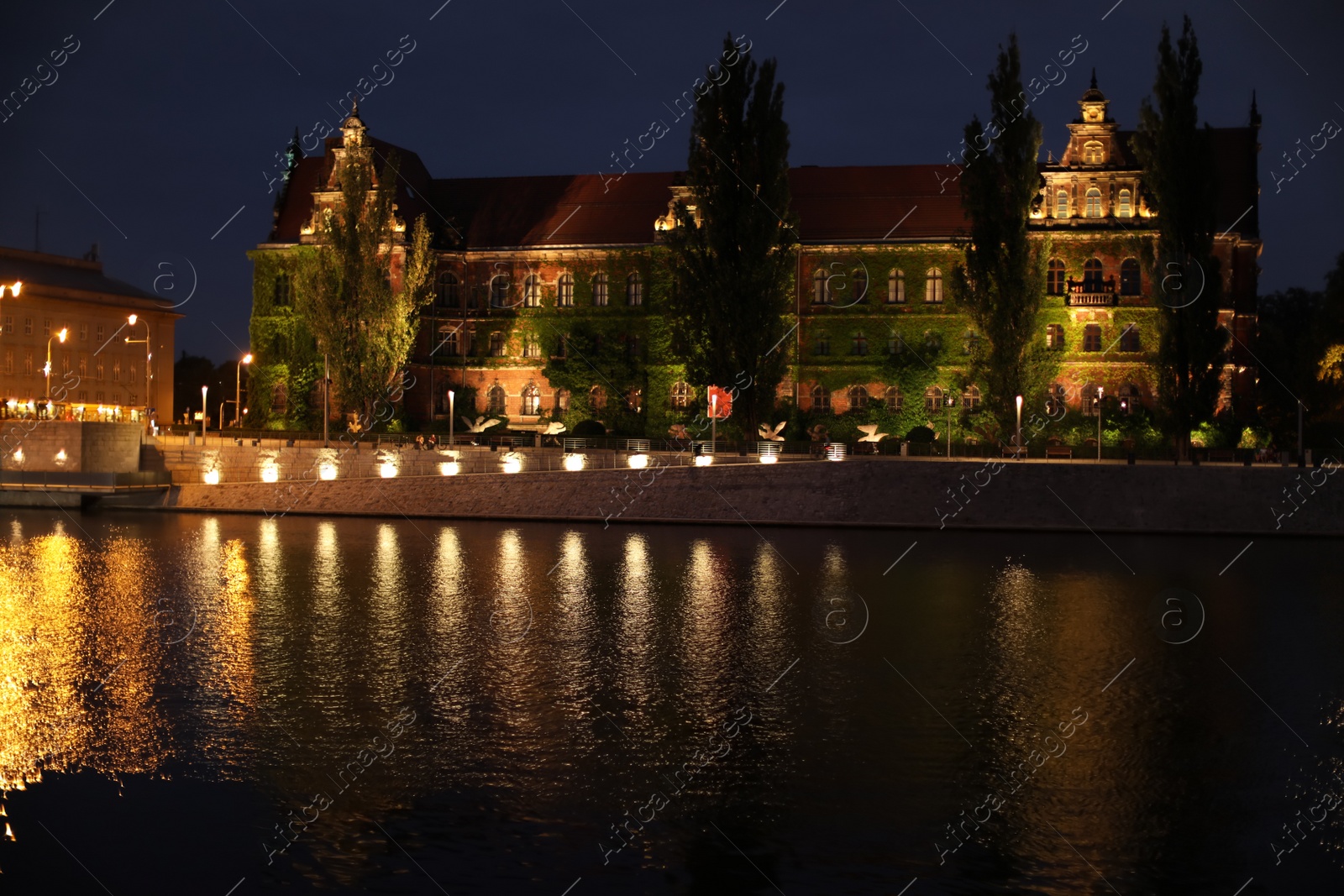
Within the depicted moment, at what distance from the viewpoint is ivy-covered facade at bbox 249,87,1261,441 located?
63219 millimetres

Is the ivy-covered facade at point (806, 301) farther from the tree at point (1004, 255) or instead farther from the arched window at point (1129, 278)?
the tree at point (1004, 255)

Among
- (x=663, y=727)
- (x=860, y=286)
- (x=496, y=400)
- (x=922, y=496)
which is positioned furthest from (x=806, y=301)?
(x=663, y=727)

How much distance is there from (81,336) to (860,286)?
56961 mm

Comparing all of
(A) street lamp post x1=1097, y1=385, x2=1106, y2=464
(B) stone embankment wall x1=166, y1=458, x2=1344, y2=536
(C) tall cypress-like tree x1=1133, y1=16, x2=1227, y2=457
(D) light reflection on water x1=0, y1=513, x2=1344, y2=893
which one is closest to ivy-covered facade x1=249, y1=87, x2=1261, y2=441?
(A) street lamp post x1=1097, y1=385, x2=1106, y2=464

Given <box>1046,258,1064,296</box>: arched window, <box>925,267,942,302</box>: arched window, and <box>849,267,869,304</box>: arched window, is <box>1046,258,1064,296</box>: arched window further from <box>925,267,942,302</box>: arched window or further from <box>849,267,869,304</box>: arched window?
<box>849,267,869,304</box>: arched window

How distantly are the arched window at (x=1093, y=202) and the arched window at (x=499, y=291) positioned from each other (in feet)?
99.7

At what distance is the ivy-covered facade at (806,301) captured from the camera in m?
63.2

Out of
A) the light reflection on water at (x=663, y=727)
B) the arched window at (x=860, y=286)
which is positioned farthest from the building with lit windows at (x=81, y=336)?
the light reflection on water at (x=663, y=727)

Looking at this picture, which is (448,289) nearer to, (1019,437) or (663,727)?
(1019,437)

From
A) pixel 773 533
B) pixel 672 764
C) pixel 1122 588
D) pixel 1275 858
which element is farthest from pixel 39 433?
pixel 1275 858

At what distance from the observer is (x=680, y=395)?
68438 mm

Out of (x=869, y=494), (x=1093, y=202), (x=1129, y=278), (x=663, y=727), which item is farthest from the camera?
(x=1129, y=278)

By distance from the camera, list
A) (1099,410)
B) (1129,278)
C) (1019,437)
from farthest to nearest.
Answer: (1129,278) < (1099,410) < (1019,437)

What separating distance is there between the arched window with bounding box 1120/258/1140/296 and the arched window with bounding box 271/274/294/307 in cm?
4247
